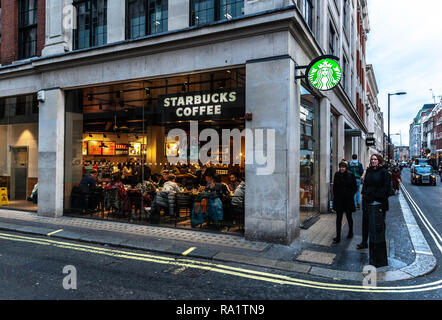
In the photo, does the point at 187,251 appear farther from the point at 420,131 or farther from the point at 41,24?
the point at 420,131

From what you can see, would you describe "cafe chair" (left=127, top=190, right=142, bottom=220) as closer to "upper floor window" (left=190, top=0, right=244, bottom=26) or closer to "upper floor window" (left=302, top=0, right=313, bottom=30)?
"upper floor window" (left=190, top=0, right=244, bottom=26)

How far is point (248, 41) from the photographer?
26.3 ft

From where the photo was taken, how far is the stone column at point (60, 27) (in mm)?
11070

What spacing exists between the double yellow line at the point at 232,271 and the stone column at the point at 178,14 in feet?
21.7

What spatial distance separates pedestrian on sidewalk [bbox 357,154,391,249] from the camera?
6922mm

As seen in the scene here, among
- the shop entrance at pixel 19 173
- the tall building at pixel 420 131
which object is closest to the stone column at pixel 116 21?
the shop entrance at pixel 19 173

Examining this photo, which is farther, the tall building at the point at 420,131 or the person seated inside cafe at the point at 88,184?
the tall building at the point at 420,131

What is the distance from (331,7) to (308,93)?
628 centimetres

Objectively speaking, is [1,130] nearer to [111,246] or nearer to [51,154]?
[51,154]

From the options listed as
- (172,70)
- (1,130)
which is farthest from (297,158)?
(1,130)

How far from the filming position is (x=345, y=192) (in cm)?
782

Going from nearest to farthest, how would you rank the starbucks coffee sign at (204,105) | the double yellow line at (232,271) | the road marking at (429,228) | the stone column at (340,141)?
the double yellow line at (232,271)
the road marking at (429,228)
the starbucks coffee sign at (204,105)
the stone column at (340,141)

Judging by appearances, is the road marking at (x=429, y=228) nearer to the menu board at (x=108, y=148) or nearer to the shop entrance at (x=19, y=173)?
the shop entrance at (x=19, y=173)

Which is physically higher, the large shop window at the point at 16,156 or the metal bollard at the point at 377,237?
the large shop window at the point at 16,156
